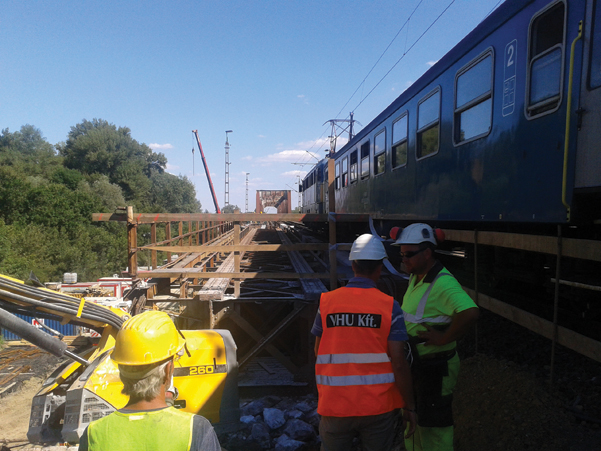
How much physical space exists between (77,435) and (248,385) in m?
4.57

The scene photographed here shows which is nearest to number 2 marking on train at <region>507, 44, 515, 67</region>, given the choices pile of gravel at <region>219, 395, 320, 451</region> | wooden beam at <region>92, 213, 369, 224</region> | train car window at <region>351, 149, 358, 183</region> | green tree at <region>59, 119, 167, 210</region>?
wooden beam at <region>92, 213, 369, 224</region>

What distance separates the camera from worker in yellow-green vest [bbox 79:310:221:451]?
1475 mm

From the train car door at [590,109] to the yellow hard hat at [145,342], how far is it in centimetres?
307

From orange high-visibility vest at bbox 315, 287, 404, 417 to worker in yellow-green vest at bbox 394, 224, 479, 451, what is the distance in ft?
1.16

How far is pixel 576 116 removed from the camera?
3.28 metres

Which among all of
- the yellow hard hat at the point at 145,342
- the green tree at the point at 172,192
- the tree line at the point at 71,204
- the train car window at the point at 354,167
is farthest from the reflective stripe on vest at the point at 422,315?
the green tree at the point at 172,192

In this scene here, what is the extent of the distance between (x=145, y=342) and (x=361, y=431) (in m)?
1.55

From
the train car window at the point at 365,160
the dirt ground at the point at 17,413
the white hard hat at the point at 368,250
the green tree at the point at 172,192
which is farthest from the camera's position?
the green tree at the point at 172,192

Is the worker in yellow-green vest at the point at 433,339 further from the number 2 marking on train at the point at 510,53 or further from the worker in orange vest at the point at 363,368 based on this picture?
the number 2 marking on train at the point at 510,53

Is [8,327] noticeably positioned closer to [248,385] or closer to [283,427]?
[283,427]

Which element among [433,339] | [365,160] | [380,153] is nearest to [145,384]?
[433,339]

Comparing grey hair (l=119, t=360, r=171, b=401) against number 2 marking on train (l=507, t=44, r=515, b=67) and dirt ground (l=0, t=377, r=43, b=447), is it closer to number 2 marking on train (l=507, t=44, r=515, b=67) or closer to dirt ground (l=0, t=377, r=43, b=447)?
number 2 marking on train (l=507, t=44, r=515, b=67)

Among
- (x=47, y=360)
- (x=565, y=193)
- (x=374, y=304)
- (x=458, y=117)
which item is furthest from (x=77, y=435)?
(x=47, y=360)

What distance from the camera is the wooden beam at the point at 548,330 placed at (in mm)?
3105
